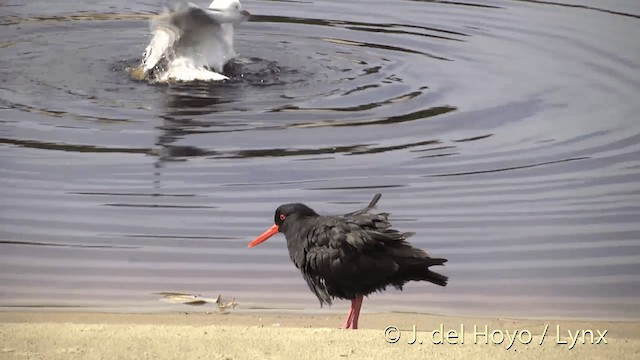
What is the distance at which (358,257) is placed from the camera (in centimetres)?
607

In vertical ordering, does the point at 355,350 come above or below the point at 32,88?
above

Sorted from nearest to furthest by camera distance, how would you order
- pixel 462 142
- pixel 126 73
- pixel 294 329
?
pixel 294 329, pixel 462 142, pixel 126 73

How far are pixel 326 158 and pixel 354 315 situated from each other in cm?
333

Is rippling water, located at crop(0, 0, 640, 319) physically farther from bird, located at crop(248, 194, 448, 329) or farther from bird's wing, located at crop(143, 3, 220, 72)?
bird, located at crop(248, 194, 448, 329)

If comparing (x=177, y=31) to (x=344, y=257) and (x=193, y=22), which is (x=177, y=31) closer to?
(x=193, y=22)

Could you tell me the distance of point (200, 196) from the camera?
8414mm

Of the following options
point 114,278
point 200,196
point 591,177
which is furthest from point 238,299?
point 591,177

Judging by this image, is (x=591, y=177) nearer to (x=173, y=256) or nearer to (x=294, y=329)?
(x=173, y=256)

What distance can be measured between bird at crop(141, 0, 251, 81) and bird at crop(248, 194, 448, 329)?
5.73m

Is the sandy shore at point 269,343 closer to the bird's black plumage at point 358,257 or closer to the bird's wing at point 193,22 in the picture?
the bird's black plumage at point 358,257

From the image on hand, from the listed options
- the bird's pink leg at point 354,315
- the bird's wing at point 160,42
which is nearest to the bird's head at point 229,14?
the bird's wing at point 160,42

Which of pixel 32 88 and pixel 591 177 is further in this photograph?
pixel 32 88

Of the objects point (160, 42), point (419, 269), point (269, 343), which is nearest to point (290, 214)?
point (419, 269)

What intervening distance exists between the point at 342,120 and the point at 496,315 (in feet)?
13.2
